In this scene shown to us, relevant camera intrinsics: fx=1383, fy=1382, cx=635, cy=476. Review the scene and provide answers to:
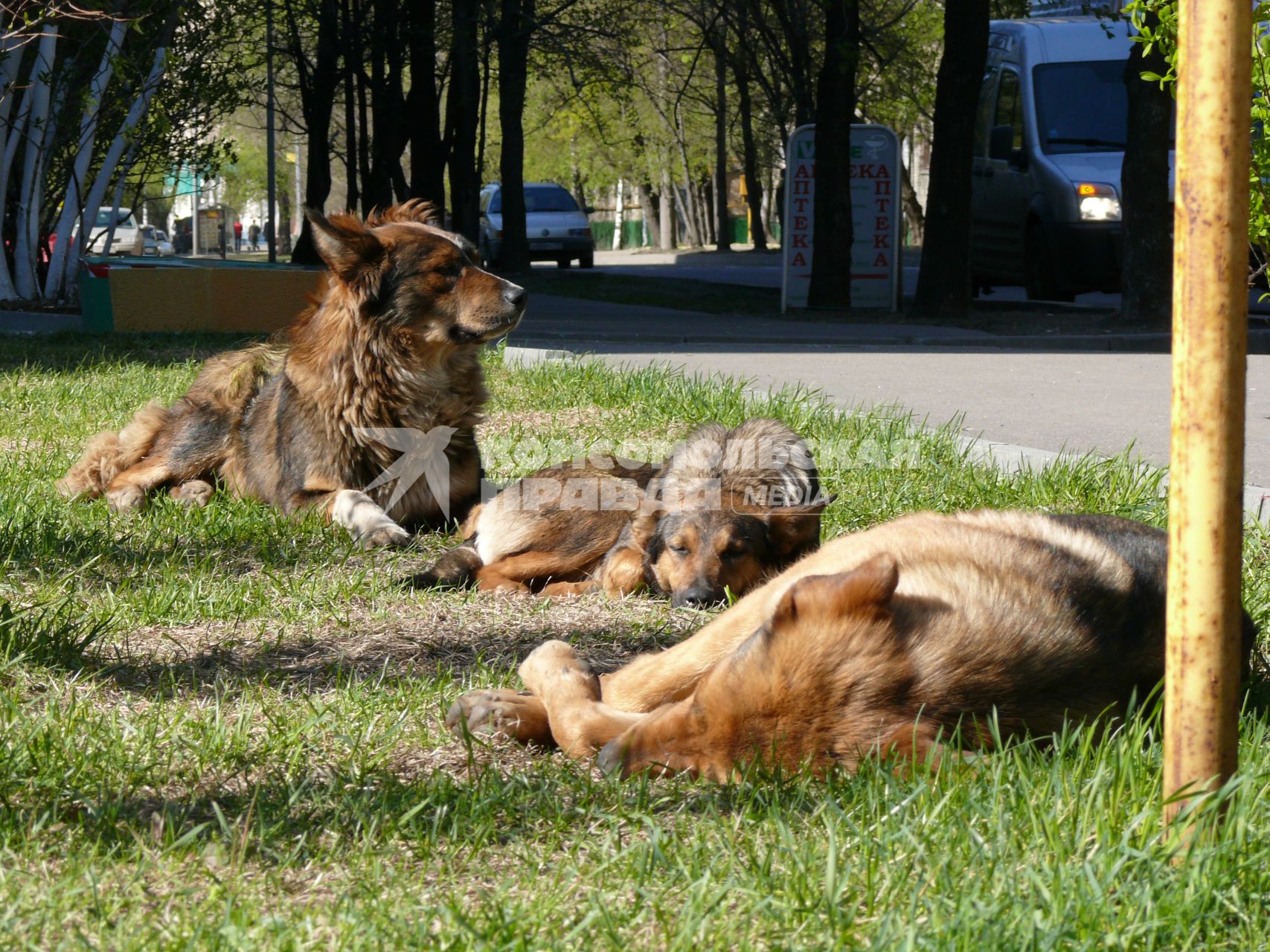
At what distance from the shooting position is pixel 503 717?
3.25 meters

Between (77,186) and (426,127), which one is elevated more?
(426,127)

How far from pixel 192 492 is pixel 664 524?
266cm

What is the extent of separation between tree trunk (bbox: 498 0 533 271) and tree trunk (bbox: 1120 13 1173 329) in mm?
13803

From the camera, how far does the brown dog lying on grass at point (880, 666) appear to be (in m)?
2.72

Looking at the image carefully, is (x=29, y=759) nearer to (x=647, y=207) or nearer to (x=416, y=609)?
(x=416, y=609)

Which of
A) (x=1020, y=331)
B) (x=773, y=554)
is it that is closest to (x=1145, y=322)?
(x=1020, y=331)

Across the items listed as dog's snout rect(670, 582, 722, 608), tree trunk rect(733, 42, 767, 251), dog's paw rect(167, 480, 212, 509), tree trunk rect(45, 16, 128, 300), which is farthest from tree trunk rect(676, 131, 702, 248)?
dog's snout rect(670, 582, 722, 608)

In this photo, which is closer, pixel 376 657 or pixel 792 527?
pixel 376 657

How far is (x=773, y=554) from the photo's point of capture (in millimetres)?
4758

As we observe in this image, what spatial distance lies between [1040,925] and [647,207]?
228ft

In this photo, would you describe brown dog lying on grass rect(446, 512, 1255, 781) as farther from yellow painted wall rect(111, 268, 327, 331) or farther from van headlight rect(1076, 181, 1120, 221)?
van headlight rect(1076, 181, 1120, 221)

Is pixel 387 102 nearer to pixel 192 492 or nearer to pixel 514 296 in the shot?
pixel 192 492

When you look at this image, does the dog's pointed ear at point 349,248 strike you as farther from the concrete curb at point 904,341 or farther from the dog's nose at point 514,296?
the concrete curb at point 904,341

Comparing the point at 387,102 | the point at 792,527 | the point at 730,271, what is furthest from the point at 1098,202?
the point at 730,271
